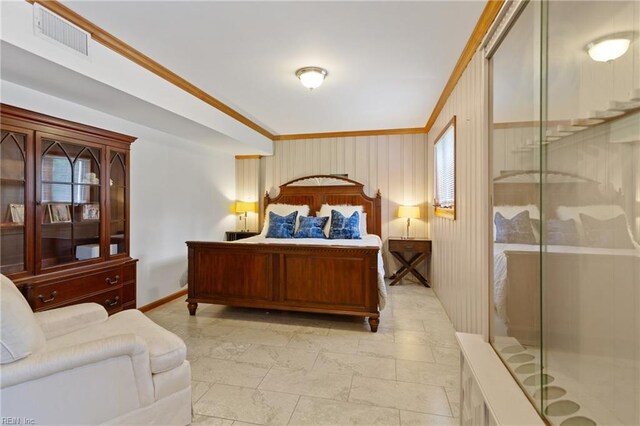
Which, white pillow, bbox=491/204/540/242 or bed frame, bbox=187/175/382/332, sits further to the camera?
bed frame, bbox=187/175/382/332

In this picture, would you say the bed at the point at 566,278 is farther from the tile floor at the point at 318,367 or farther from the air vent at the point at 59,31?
the air vent at the point at 59,31

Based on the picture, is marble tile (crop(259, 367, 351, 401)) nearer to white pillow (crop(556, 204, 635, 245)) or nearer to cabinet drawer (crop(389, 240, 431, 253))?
white pillow (crop(556, 204, 635, 245))

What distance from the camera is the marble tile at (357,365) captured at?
2152mm

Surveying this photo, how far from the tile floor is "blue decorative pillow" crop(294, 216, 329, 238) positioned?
4.20ft

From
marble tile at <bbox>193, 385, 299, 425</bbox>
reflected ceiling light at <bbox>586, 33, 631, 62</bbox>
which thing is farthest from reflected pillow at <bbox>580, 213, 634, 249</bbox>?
marble tile at <bbox>193, 385, 299, 425</bbox>

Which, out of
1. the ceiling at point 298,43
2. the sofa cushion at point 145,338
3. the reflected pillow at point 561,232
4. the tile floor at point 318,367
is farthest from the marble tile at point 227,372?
the ceiling at point 298,43

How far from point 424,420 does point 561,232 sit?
134 centimetres

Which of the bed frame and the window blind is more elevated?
the window blind

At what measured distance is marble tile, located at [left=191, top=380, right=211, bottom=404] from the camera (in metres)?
1.88

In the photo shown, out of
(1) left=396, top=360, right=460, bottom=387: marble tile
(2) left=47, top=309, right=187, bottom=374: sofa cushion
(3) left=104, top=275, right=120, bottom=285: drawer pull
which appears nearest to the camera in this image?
(2) left=47, top=309, right=187, bottom=374: sofa cushion

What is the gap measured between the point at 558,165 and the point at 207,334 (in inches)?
116

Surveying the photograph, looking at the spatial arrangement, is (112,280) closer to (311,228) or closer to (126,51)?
(126,51)

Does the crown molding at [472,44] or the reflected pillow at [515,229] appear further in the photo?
the crown molding at [472,44]

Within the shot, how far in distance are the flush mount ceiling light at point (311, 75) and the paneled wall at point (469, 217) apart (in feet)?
4.21
